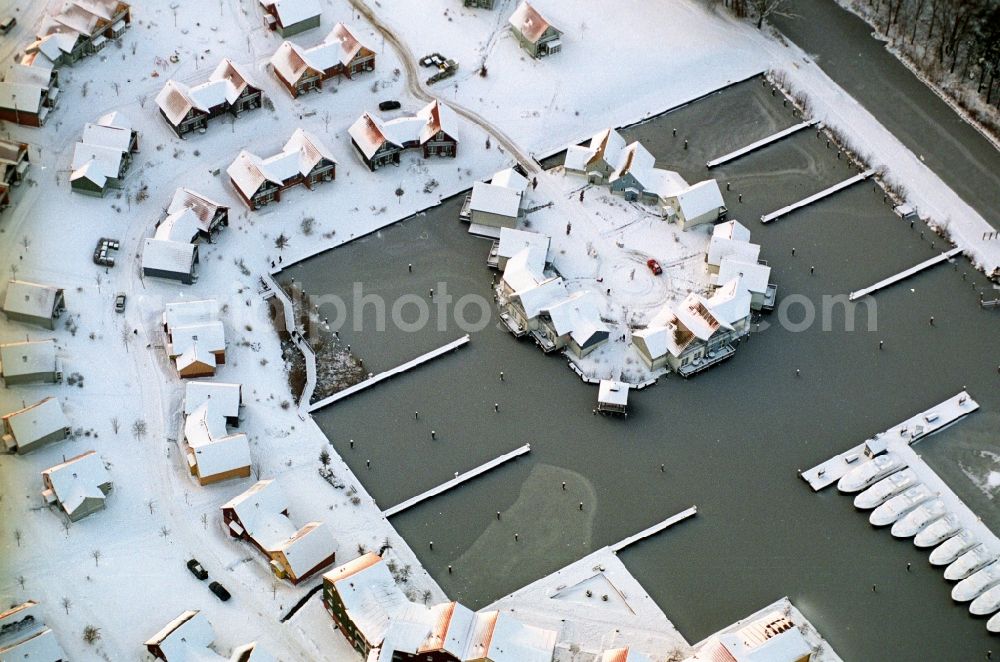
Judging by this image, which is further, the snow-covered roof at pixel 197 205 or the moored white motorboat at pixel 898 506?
the snow-covered roof at pixel 197 205

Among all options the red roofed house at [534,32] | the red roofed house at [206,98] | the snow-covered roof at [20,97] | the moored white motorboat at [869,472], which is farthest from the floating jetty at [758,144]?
the snow-covered roof at [20,97]

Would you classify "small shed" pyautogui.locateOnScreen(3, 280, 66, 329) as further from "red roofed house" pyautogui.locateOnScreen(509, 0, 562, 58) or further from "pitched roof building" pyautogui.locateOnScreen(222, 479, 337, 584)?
"red roofed house" pyautogui.locateOnScreen(509, 0, 562, 58)

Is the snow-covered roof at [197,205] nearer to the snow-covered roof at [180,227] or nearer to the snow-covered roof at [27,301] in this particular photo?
the snow-covered roof at [180,227]

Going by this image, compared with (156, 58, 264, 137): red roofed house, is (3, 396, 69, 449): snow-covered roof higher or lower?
lower

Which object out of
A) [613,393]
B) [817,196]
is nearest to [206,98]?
[613,393]

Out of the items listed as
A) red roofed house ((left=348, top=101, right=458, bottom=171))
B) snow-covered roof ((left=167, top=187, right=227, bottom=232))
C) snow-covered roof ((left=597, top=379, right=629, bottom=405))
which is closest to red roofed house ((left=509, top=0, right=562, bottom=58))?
red roofed house ((left=348, top=101, right=458, bottom=171))

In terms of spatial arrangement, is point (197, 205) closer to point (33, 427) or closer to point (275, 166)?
point (275, 166)

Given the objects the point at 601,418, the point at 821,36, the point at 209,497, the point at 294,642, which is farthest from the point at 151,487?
the point at 821,36
